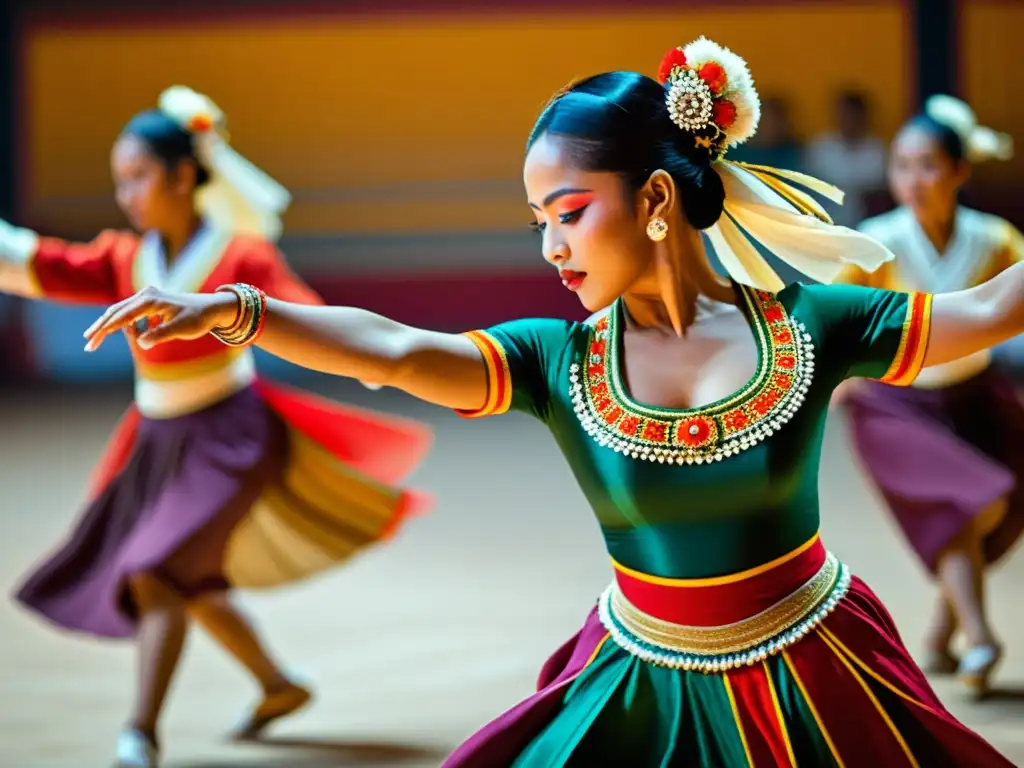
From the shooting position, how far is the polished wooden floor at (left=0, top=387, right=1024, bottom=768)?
11.4 feet

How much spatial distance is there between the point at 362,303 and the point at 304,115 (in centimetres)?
130

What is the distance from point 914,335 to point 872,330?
0.16ft

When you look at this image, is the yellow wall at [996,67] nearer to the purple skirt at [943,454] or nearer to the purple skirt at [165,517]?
the purple skirt at [943,454]

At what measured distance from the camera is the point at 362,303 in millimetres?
9906

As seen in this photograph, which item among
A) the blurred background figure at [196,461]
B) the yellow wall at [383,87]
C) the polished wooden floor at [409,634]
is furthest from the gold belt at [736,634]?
the yellow wall at [383,87]

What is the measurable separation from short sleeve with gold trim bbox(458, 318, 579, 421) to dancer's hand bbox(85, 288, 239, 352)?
34cm

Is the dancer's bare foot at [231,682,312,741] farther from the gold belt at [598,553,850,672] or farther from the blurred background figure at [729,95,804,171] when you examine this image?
the blurred background figure at [729,95,804,171]

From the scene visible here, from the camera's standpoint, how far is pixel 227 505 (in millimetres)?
3322

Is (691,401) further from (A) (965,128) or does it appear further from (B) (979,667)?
(A) (965,128)

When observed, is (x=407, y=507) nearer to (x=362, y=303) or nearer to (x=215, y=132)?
(x=215, y=132)

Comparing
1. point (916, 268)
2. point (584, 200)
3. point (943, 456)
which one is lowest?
point (943, 456)

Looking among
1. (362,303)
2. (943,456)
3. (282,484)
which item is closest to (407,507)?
(282,484)

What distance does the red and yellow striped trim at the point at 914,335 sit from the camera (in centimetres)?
196

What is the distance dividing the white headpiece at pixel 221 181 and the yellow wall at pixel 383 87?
6.58m
